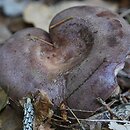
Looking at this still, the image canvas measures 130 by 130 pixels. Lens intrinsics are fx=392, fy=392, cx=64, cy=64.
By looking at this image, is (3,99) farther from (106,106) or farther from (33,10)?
(33,10)

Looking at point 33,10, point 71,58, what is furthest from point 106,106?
point 33,10

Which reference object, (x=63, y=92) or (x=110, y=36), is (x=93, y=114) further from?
(x=110, y=36)

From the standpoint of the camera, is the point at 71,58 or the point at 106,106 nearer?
the point at 106,106

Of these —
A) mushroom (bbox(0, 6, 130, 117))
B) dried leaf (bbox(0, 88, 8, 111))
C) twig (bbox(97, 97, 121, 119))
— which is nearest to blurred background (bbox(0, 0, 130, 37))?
mushroom (bbox(0, 6, 130, 117))

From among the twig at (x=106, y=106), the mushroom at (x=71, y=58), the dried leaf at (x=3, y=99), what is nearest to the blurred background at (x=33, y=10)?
the mushroom at (x=71, y=58)

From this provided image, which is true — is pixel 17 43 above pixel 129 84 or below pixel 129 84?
above

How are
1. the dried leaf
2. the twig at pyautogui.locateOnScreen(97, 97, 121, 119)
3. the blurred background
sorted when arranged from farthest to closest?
the blurred background < the dried leaf < the twig at pyautogui.locateOnScreen(97, 97, 121, 119)

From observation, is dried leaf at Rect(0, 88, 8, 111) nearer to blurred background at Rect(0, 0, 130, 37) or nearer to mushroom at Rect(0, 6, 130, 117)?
mushroom at Rect(0, 6, 130, 117)

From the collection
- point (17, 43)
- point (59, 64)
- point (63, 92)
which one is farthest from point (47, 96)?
point (17, 43)
